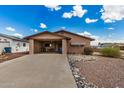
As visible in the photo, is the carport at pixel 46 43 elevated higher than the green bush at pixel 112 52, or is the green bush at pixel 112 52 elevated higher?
the carport at pixel 46 43

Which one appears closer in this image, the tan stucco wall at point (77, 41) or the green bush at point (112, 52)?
the green bush at point (112, 52)

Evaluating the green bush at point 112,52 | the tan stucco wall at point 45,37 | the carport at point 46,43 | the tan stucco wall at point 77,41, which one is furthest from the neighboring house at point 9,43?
the green bush at point 112,52

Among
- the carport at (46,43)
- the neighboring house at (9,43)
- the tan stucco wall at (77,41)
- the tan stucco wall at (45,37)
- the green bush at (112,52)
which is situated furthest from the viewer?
the tan stucco wall at (77,41)

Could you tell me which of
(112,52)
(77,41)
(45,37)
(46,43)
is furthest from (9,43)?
(112,52)

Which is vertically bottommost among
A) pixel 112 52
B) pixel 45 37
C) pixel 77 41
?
pixel 112 52

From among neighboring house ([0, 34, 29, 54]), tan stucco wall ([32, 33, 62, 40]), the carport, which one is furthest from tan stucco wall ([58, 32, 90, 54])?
neighboring house ([0, 34, 29, 54])

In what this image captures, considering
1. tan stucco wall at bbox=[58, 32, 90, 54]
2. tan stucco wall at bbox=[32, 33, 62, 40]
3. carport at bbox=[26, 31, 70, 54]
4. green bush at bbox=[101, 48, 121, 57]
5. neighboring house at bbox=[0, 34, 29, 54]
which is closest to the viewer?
green bush at bbox=[101, 48, 121, 57]

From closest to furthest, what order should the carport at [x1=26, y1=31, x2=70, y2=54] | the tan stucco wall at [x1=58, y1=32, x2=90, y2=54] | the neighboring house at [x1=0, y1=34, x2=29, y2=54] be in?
the carport at [x1=26, y1=31, x2=70, y2=54] → the neighboring house at [x1=0, y1=34, x2=29, y2=54] → the tan stucco wall at [x1=58, y1=32, x2=90, y2=54]

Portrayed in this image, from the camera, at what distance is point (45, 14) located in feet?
108

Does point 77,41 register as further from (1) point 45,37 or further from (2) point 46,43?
(1) point 45,37

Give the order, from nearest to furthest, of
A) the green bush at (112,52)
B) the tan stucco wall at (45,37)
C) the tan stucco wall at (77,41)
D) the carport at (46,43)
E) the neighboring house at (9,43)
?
the green bush at (112,52) → the carport at (46,43) → the tan stucco wall at (45,37) → the neighboring house at (9,43) → the tan stucco wall at (77,41)

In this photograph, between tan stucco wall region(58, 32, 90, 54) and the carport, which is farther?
tan stucco wall region(58, 32, 90, 54)

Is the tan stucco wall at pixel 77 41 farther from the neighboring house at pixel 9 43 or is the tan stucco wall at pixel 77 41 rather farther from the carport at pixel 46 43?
the neighboring house at pixel 9 43

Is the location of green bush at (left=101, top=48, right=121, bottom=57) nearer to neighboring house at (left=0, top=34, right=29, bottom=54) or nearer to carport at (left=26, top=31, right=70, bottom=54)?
carport at (left=26, top=31, right=70, bottom=54)
